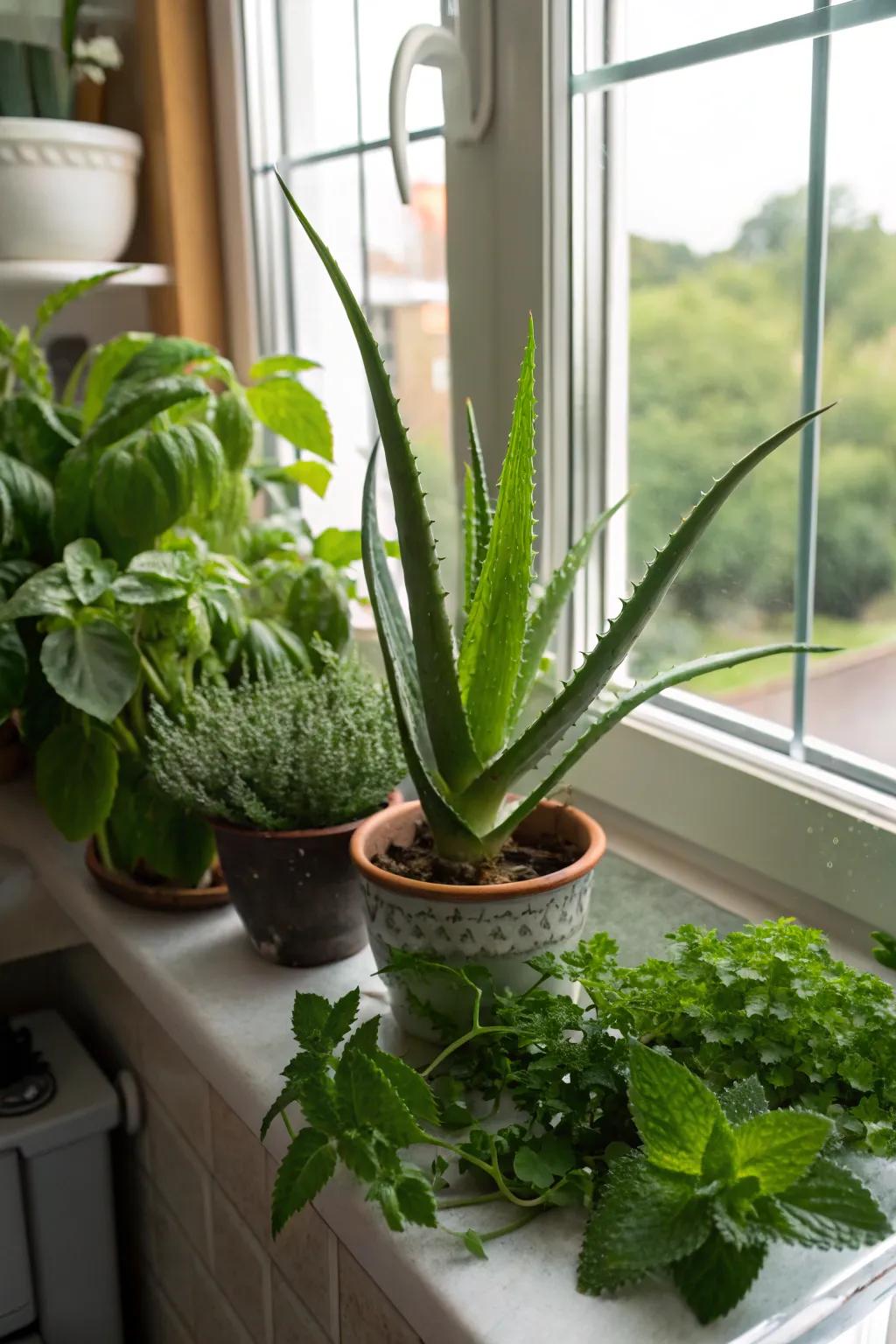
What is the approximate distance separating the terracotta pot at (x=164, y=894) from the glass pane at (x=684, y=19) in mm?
727

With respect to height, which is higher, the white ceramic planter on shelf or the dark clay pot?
the white ceramic planter on shelf

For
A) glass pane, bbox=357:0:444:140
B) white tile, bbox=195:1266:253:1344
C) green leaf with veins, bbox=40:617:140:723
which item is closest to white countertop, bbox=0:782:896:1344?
green leaf with veins, bbox=40:617:140:723

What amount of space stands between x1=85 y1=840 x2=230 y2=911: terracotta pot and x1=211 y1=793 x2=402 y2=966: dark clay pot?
3.8 inches

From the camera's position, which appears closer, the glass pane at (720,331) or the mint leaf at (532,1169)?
the mint leaf at (532,1169)

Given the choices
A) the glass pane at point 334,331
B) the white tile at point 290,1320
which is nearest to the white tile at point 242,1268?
the white tile at point 290,1320

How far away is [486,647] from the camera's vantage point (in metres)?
0.72

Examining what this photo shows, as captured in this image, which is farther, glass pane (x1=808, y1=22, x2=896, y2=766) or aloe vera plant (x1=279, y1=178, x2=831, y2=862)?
glass pane (x1=808, y1=22, x2=896, y2=766)

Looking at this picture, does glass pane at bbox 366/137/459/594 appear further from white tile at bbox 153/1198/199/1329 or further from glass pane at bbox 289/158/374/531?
white tile at bbox 153/1198/199/1329

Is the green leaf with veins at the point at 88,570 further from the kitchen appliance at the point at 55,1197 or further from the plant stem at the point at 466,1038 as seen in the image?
the kitchen appliance at the point at 55,1197

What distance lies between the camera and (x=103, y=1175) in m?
1.23

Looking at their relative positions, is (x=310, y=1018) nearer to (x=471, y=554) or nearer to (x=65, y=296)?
(x=471, y=554)

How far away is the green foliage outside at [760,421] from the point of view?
2.57ft

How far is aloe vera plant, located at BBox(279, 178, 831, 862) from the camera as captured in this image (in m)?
0.65

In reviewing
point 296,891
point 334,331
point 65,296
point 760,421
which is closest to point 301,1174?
point 296,891
